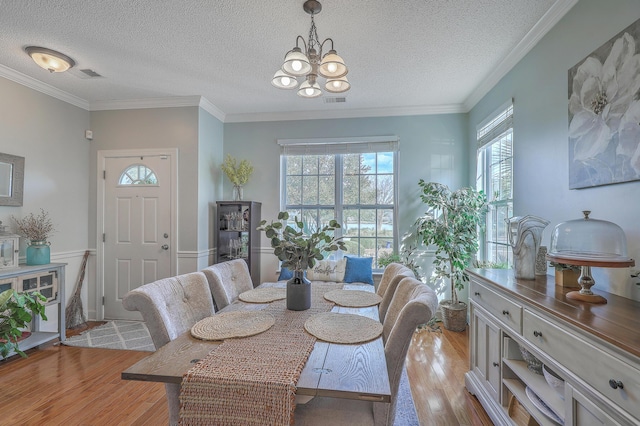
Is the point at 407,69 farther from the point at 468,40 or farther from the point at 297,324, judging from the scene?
the point at 297,324

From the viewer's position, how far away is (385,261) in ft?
12.8

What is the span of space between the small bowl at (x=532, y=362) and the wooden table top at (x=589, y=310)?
0.31 m

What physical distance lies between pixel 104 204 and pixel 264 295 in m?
3.05

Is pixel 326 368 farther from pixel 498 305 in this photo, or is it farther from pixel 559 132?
pixel 559 132

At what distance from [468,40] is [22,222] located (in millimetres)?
4535

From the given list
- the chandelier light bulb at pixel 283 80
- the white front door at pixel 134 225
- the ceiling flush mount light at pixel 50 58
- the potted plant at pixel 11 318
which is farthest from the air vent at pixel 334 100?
the potted plant at pixel 11 318

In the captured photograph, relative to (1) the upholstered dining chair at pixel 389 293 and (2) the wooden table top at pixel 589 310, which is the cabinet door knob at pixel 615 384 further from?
(1) the upholstered dining chair at pixel 389 293

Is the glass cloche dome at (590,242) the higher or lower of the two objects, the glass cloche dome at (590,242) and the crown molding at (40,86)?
the lower

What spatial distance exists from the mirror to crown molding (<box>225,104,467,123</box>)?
7.61 feet

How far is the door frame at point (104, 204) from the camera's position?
12.6ft

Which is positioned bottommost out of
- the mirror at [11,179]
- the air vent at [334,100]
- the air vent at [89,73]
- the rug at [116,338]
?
the rug at [116,338]

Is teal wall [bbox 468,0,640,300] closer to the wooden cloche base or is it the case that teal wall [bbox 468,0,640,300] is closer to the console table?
the wooden cloche base

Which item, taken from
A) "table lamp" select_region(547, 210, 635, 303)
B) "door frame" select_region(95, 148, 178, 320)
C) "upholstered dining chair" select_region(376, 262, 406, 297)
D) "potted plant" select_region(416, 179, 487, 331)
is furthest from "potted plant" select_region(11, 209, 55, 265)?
"table lamp" select_region(547, 210, 635, 303)

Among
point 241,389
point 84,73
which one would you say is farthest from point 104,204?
point 241,389
